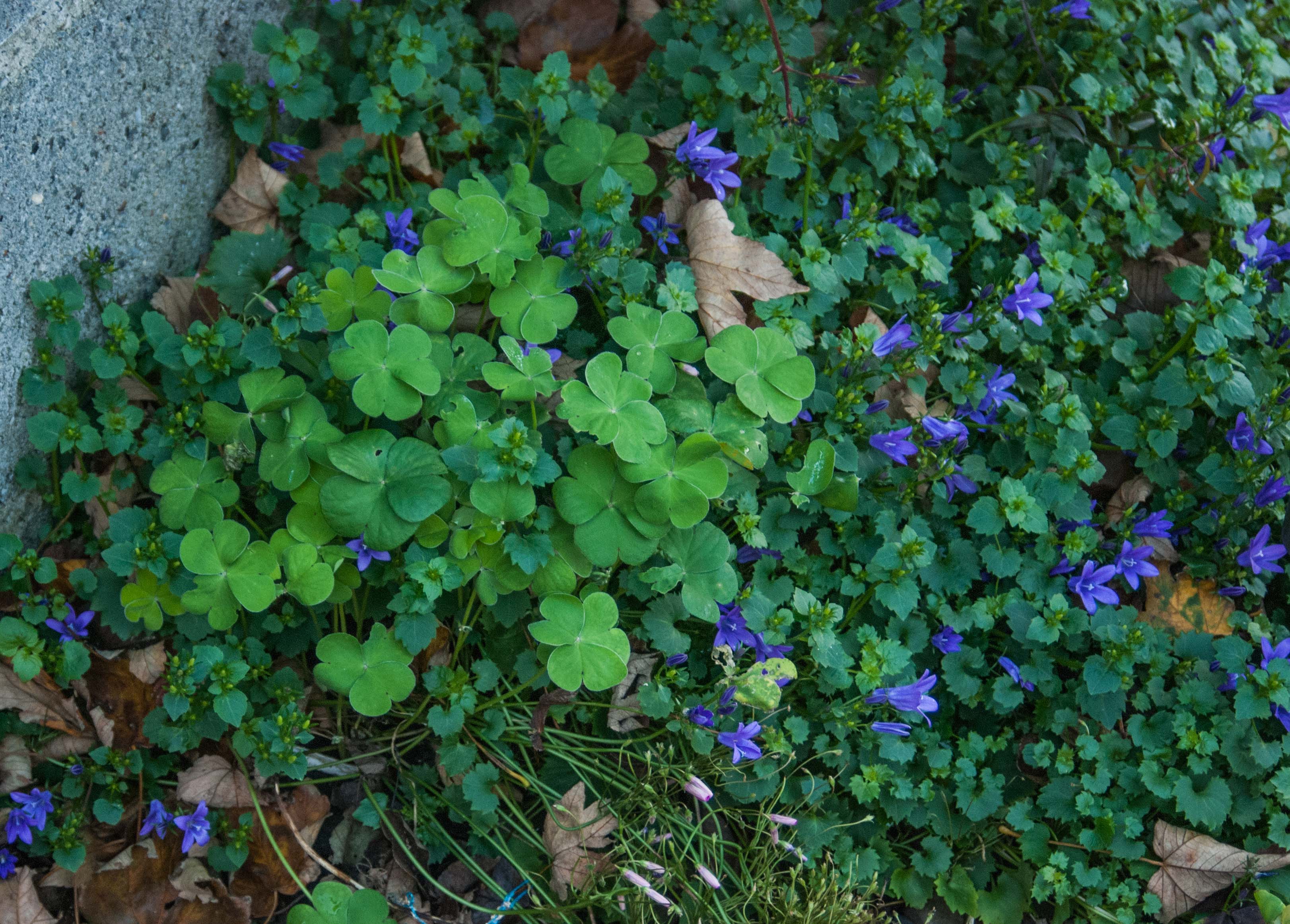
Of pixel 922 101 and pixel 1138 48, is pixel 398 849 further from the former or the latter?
pixel 1138 48

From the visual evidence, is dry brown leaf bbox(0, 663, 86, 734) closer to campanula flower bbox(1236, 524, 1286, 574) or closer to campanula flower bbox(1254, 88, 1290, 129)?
campanula flower bbox(1236, 524, 1286, 574)

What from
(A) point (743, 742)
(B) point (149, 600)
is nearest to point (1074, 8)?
(A) point (743, 742)

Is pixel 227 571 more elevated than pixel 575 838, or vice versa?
pixel 227 571

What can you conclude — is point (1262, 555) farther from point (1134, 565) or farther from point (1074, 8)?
point (1074, 8)

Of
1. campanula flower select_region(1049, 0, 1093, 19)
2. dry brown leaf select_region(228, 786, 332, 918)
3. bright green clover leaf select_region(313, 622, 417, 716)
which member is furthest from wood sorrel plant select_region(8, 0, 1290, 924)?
campanula flower select_region(1049, 0, 1093, 19)

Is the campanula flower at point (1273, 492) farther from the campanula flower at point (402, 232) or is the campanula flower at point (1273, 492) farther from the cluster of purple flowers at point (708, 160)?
the campanula flower at point (402, 232)
